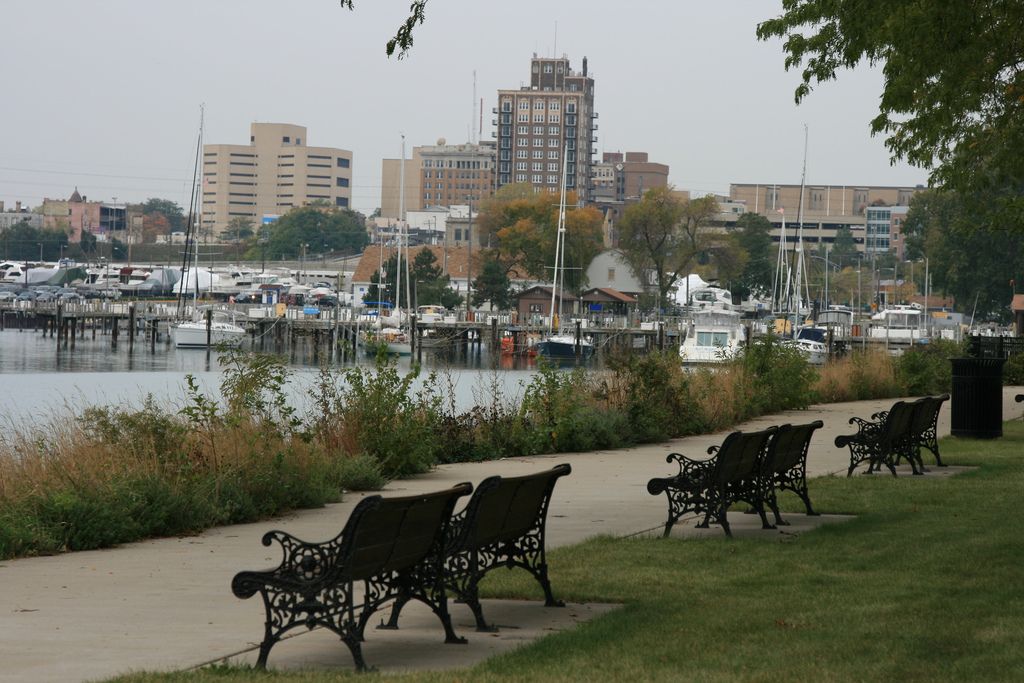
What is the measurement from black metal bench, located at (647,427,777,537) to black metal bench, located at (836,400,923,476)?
161 inches

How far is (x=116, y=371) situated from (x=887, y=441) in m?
61.6

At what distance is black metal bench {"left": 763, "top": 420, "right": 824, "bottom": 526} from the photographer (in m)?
12.6

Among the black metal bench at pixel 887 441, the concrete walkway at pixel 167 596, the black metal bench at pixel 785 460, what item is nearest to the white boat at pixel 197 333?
the black metal bench at pixel 887 441

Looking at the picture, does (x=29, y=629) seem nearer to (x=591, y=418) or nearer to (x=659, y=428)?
(x=591, y=418)

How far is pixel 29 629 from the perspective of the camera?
806 cm

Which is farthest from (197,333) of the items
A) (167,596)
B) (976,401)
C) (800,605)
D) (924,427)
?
(800,605)

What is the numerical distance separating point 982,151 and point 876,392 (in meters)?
14.3

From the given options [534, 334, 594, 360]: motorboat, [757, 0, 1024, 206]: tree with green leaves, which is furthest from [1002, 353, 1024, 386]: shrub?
[534, 334, 594, 360]: motorboat

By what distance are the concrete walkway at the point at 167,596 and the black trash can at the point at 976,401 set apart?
25.7ft

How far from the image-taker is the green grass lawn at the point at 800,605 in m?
6.98

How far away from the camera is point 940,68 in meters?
17.3

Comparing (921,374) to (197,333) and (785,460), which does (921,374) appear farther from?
(197,333)

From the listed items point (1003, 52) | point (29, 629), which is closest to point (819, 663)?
point (29, 629)

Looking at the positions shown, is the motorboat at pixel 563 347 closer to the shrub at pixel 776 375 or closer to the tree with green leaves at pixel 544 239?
the tree with green leaves at pixel 544 239
